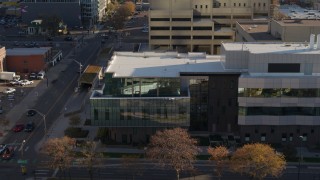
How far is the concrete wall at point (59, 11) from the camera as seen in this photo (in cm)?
17638

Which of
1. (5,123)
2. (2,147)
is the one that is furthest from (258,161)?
(5,123)

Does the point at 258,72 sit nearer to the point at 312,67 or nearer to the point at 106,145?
the point at 312,67

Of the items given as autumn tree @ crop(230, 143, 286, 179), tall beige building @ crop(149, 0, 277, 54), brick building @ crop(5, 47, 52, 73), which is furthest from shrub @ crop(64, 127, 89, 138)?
tall beige building @ crop(149, 0, 277, 54)

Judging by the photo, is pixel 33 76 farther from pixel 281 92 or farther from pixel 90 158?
pixel 281 92

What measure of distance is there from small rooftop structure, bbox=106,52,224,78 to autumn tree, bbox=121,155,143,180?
15284 millimetres

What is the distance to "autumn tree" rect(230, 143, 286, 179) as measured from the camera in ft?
178

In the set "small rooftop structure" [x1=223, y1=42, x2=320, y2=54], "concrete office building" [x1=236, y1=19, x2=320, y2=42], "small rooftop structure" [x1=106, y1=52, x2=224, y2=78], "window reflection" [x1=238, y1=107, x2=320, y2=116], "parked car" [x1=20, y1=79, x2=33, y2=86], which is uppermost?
"concrete office building" [x1=236, y1=19, x2=320, y2=42]

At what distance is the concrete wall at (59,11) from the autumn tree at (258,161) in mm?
131099

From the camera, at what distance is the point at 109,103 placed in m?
70.9

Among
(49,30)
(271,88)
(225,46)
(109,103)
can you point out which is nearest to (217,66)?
(225,46)

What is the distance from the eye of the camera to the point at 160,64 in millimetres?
80375

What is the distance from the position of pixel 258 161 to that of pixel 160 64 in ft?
100

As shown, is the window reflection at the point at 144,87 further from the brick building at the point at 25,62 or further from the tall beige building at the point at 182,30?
the tall beige building at the point at 182,30

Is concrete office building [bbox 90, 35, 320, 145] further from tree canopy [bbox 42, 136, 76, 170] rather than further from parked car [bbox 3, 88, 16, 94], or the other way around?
parked car [bbox 3, 88, 16, 94]
